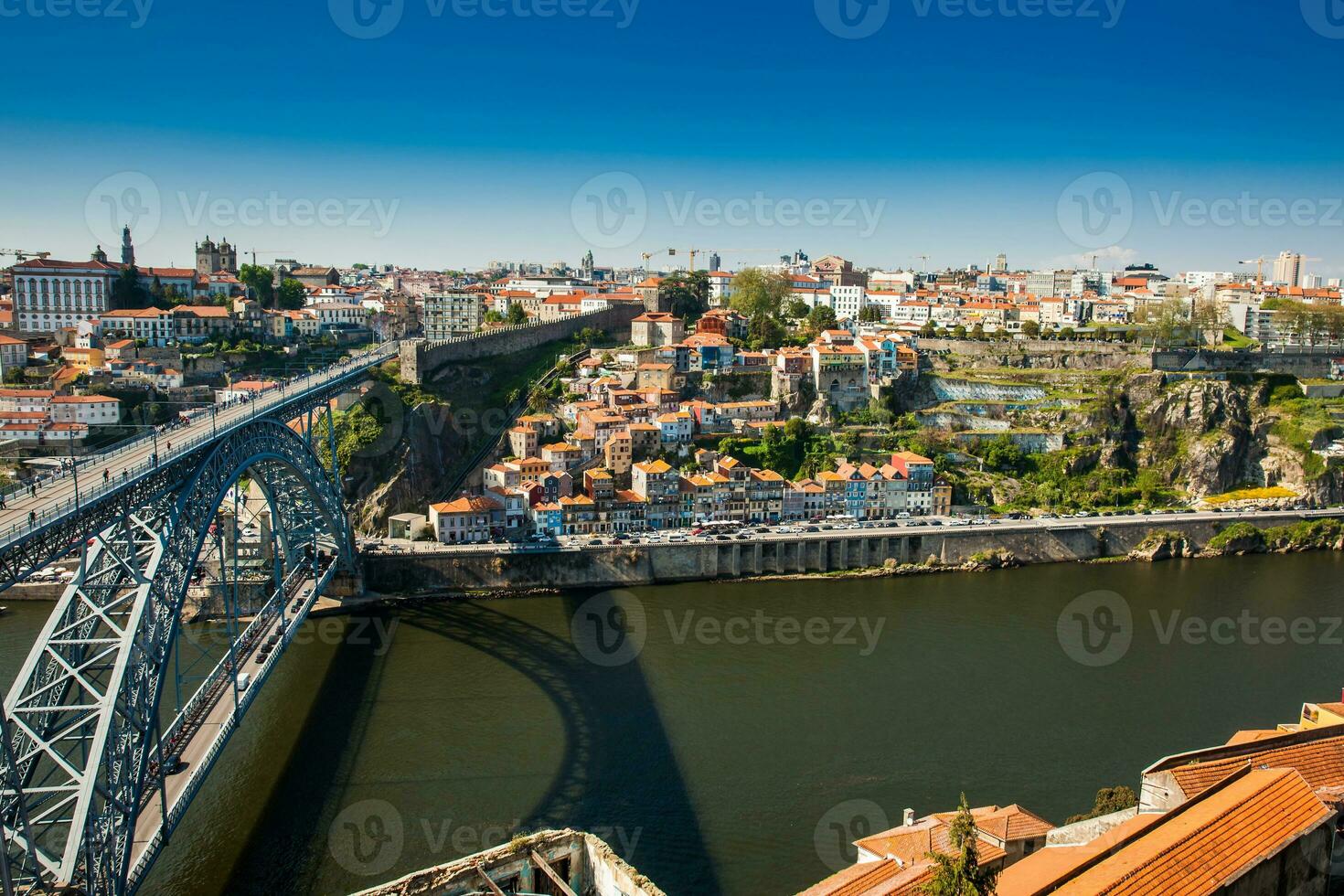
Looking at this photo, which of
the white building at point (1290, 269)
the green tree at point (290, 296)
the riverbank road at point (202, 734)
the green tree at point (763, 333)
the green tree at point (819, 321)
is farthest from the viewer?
the white building at point (1290, 269)

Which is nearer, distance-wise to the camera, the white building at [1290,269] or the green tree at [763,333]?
the green tree at [763,333]

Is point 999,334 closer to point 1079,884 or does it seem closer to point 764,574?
point 764,574

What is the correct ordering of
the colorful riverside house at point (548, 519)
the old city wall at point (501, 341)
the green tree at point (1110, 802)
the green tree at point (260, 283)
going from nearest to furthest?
the green tree at point (1110, 802) < the colorful riverside house at point (548, 519) < the old city wall at point (501, 341) < the green tree at point (260, 283)

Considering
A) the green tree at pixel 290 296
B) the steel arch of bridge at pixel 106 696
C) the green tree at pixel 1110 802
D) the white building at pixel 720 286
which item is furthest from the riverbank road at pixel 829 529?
the white building at pixel 720 286

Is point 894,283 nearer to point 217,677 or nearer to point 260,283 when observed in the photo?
point 260,283

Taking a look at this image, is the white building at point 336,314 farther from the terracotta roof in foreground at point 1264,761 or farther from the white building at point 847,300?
the terracotta roof in foreground at point 1264,761

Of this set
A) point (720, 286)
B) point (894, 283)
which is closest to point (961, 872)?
point (720, 286)

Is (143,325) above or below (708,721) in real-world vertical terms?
above

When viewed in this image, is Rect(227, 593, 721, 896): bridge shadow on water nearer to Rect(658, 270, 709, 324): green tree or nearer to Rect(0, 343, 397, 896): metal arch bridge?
Rect(0, 343, 397, 896): metal arch bridge
